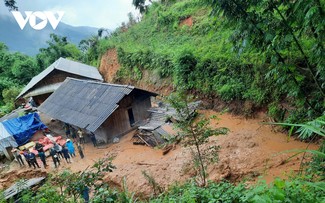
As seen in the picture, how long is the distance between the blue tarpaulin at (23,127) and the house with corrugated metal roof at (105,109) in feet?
4.06

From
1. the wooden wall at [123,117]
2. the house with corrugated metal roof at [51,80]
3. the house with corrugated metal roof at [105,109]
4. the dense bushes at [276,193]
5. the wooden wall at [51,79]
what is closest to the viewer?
the dense bushes at [276,193]

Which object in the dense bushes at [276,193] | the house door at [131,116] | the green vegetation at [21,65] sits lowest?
the house door at [131,116]

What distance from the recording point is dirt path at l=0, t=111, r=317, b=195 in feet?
26.2

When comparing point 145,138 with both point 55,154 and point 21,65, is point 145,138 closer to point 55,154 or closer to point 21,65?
point 55,154

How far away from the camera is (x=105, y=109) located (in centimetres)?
1388

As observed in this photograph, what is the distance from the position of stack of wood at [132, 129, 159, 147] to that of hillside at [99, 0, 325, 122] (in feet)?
14.6

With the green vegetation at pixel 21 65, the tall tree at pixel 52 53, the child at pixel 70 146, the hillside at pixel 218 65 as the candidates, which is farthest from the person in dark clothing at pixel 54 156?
the tall tree at pixel 52 53

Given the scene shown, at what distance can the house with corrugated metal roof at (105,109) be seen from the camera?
13.9m

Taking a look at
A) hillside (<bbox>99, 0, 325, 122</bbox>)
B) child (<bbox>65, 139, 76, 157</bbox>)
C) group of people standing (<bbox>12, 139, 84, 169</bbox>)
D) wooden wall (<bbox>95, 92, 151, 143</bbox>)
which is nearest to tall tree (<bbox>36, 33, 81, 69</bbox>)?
hillside (<bbox>99, 0, 325, 122</bbox>)

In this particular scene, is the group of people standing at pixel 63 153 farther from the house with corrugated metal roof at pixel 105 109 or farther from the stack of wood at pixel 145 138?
the stack of wood at pixel 145 138

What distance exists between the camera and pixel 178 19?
82.0 feet

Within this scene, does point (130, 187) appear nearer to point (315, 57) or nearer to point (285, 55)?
point (315, 57)

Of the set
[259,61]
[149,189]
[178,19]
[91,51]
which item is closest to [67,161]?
[149,189]

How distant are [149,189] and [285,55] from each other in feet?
25.8
